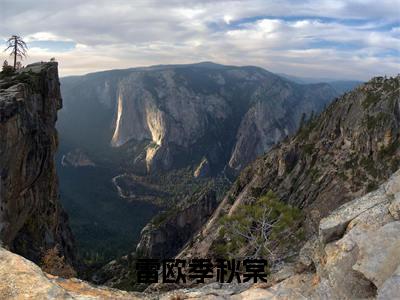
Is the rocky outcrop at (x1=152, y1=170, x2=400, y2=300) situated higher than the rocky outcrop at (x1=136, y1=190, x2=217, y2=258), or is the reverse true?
the rocky outcrop at (x1=152, y1=170, x2=400, y2=300)

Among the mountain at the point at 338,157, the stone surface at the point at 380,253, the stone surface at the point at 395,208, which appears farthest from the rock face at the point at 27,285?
the mountain at the point at 338,157

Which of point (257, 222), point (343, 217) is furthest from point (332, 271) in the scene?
point (257, 222)

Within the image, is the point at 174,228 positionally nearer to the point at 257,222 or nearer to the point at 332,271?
the point at 257,222

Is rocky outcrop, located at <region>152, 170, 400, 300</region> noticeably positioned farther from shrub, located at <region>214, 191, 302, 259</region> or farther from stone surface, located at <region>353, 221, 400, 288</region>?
shrub, located at <region>214, 191, 302, 259</region>

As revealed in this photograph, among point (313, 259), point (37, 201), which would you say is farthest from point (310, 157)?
point (313, 259)

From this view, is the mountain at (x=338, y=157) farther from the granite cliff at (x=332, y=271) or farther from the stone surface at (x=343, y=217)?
the stone surface at (x=343, y=217)

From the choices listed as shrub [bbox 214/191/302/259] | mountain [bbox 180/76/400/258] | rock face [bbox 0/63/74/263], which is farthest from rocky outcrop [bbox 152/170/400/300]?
mountain [bbox 180/76/400/258]
